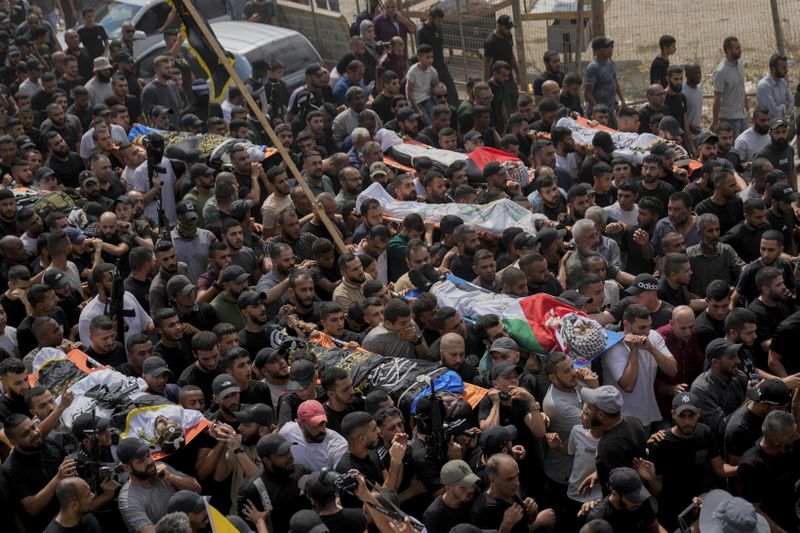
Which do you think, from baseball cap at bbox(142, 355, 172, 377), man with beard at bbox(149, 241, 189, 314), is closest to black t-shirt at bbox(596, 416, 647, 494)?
baseball cap at bbox(142, 355, 172, 377)

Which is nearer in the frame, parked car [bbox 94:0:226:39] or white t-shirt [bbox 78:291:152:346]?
white t-shirt [bbox 78:291:152:346]

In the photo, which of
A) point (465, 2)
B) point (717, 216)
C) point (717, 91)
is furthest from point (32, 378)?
point (465, 2)

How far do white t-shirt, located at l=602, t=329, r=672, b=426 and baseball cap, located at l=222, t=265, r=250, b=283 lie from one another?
3.30 metres

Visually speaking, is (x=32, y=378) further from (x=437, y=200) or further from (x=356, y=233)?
(x=437, y=200)

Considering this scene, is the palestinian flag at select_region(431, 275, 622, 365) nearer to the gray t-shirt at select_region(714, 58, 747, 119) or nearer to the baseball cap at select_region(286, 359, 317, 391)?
the baseball cap at select_region(286, 359, 317, 391)

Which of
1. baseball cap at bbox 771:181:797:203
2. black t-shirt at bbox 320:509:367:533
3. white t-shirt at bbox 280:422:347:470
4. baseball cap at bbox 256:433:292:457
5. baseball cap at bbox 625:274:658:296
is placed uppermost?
baseball cap at bbox 771:181:797:203

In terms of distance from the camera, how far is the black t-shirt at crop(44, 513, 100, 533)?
6.92 metres

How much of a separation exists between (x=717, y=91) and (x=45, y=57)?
1123cm

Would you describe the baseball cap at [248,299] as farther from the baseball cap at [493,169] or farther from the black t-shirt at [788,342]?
the black t-shirt at [788,342]

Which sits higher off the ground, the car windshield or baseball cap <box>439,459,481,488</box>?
the car windshield

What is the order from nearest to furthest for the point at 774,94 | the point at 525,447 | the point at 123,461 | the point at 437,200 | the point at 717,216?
the point at 123,461 → the point at 525,447 → the point at 717,216 → the point at 437,200 → the point at 774,94

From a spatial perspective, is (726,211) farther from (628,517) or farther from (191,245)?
(191,245)

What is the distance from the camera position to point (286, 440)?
7309 mm

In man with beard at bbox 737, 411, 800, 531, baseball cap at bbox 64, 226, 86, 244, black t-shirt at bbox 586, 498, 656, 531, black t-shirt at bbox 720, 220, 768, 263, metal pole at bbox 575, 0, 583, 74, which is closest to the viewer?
black t-shirt at bbox 586, 498, 656, 531
